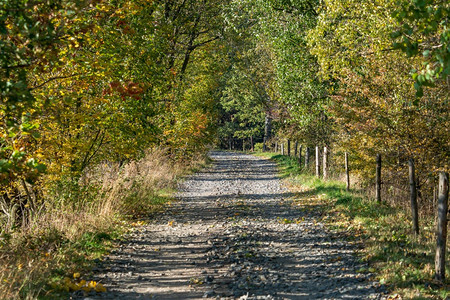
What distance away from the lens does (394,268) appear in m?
7.93

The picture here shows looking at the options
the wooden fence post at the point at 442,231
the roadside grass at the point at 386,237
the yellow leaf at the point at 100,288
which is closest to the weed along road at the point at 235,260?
the yellow leaf at the point at 100,288

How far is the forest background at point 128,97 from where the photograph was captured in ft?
20.0

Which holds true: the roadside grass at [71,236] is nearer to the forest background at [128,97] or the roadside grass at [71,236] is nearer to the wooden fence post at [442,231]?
the forest background at [128,97]

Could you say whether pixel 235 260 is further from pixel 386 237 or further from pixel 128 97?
pixel 128 97

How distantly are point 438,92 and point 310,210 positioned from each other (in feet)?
17.6

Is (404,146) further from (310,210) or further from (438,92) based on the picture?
(310,210)

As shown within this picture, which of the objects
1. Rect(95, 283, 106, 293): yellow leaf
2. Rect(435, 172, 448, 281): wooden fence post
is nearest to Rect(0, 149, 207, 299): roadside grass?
Rect(95, 283, 106, 293): yellow leaf

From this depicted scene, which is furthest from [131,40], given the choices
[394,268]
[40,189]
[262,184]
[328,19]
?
[262,184]

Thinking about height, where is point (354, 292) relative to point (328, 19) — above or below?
below

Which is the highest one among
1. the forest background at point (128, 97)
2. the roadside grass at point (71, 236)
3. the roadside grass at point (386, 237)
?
the forest background at point (128, 97)

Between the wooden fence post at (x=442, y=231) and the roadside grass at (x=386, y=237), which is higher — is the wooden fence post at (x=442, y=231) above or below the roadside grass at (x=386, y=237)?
above

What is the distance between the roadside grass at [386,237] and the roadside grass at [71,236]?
4.50 meters

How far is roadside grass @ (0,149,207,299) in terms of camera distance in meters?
7.21

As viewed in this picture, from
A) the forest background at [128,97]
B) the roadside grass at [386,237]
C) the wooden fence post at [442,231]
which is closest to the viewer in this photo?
the forest background at [128,97]
